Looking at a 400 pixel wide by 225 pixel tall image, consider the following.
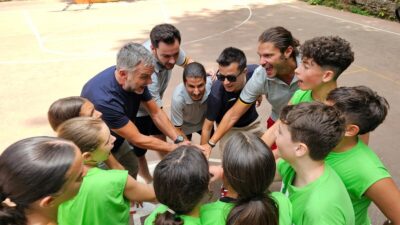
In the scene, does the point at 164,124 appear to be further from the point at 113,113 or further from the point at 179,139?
the point at 113,113

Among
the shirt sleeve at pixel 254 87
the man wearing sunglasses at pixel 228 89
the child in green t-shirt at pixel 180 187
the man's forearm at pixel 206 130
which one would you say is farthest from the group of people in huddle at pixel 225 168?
the man's forearm at pixel 206 130

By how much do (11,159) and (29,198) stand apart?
0.20 meters

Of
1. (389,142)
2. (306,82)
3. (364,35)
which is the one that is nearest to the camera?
(306,82)

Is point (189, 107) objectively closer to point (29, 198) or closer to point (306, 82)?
point (306, 82)

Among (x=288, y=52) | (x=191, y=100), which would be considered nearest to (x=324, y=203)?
(x=288, y=52)

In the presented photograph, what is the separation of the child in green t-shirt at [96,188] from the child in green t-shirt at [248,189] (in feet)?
1.77

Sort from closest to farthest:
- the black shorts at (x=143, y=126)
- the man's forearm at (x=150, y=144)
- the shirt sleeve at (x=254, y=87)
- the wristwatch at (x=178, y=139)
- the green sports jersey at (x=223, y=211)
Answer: the green sports jersey at (x=223, y=211), the man's forearm at (x=150, y=144), the shirt sleeve at (x=254, y=87), the wristwatch at (x=178, y=139), the black shorts at (x=143, y=126)

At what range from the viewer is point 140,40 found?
36.4 feet

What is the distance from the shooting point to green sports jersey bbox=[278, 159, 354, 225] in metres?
1.96

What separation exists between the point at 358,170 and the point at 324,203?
42 centimetres

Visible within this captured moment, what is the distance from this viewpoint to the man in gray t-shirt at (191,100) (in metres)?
3.83

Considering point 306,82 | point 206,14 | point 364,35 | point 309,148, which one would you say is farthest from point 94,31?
point 309,148

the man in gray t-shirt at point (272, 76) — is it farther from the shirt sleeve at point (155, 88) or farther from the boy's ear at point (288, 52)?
the shirt sleeve at point (155, 88)

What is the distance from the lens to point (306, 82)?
3031 millimetres
